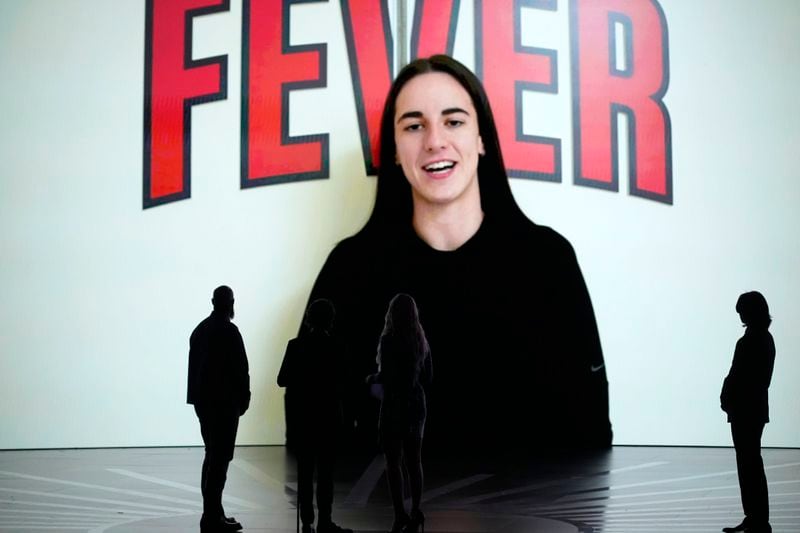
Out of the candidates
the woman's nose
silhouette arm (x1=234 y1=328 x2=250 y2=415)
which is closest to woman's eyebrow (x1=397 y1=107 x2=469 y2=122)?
the woman's nose

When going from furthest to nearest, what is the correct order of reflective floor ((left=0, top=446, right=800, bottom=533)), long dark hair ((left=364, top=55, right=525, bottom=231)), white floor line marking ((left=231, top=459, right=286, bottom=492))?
long dark hair ((left=364, top=55, right=525, bottom=231)) → white floor line marking ((left=231, top=459, right=286, bottom=492)) → reflective floor ((left=0, top=446, right=800, bottom=533))

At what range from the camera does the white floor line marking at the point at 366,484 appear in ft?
13.8

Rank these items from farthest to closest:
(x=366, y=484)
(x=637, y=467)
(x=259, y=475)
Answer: (x=637, y=467) → (x=259, y=475) → (x=366, y=484)

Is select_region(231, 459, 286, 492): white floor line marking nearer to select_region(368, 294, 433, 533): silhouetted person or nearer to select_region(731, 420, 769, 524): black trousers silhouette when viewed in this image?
select_region(368, 294, 433, 533): silhouetted person

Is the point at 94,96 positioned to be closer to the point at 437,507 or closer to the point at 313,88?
the point at 313,88

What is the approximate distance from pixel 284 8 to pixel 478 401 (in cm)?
292

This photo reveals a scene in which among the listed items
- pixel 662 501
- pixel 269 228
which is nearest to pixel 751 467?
pixel 662 501

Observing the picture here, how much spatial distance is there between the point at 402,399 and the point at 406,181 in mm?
3452

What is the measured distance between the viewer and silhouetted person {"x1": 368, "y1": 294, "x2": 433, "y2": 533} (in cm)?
327

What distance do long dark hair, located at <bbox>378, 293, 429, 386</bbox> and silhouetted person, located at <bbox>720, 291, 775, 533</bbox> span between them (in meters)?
0.97

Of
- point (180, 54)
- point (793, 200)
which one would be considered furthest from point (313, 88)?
point (793, 200)

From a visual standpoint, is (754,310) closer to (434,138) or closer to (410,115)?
(434,138)

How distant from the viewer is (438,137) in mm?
6320

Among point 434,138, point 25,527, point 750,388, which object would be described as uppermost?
point 434,138
